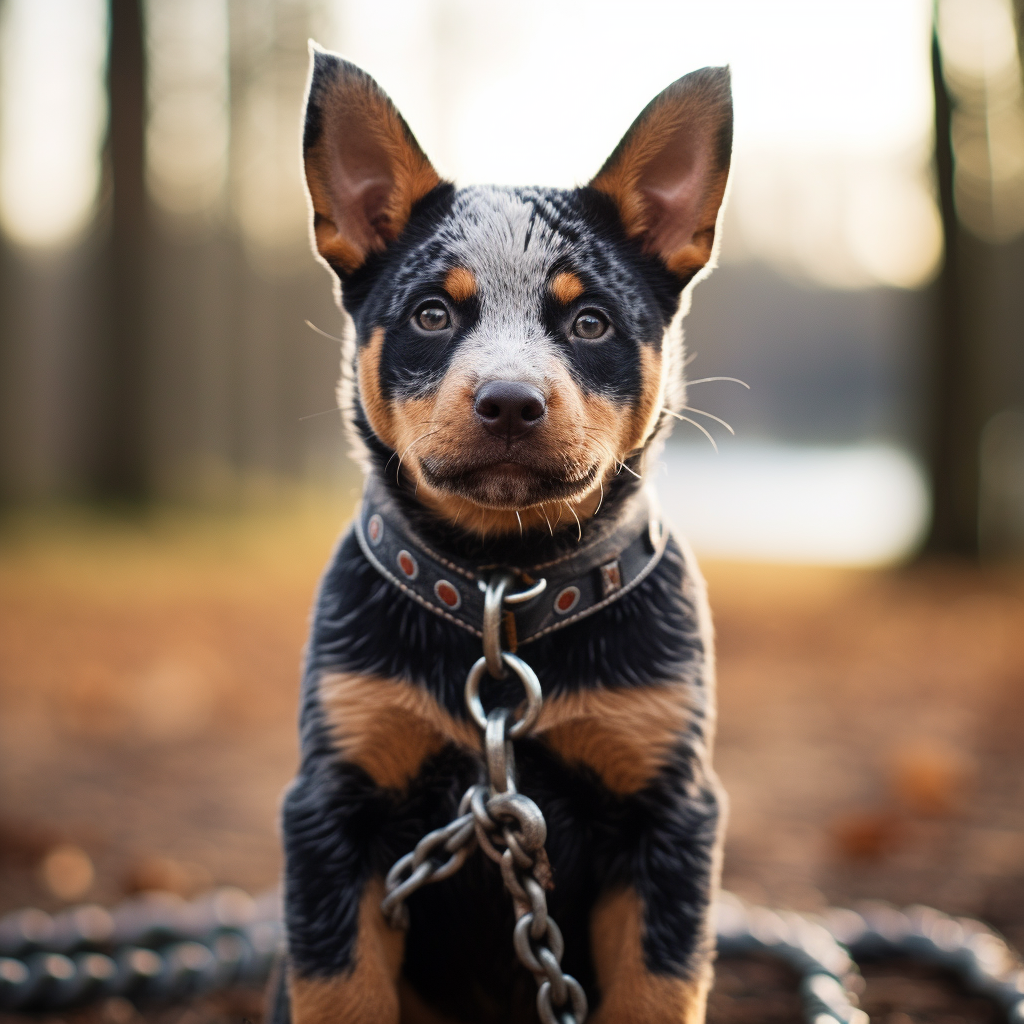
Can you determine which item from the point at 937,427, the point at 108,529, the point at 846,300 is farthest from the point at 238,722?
the point at 846,300

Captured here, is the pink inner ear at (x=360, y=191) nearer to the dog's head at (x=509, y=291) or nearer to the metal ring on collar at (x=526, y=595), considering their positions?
the dog's head at (x=509, y=291)

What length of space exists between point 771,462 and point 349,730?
23985 mm

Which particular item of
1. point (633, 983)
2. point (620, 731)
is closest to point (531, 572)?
point (620, 731)

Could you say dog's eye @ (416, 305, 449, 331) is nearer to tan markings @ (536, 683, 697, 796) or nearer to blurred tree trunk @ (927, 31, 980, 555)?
tan markings @ (536, 683, 697, 796)

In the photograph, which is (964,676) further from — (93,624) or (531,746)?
(93,624)

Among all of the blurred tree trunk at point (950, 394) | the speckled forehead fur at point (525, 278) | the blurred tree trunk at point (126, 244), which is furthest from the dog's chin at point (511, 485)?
the blurred tree trunk at point (126, 244)

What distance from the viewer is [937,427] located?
10633mm

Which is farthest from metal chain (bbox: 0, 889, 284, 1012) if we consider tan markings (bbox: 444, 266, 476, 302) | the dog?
tan markings (bbox: 444, 266, 476, 302)

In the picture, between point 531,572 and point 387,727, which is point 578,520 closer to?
Answer: point 531,572

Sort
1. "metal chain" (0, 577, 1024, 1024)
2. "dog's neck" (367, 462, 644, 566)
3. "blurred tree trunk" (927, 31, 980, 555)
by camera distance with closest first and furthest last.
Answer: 1. "dog's neck" (367, 462, 644, 566)
2. "metal chain" (0, 577, 1024, 1024)
3. "blurred tree trunk" (927, 31, 980, 555)

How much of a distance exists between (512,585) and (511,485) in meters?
0.22

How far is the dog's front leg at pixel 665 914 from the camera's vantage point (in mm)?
2135

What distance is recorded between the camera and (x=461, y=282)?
2340 millimetres

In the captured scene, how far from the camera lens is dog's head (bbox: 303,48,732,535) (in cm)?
219
